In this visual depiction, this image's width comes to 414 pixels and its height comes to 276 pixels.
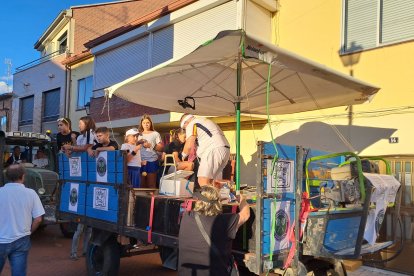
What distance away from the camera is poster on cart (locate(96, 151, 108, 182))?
5.49m

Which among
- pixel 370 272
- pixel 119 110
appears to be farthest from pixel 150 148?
pixel 119 110

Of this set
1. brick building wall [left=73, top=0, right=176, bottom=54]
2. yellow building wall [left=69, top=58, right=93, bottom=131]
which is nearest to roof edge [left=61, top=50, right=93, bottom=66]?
yellow building wall [left=69, top=58, right=93, bottom=131]

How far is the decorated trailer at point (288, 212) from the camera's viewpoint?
3689 mm

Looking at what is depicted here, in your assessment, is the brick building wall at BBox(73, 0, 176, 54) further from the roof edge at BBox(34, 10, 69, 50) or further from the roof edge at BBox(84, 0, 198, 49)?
the roof edge at BBox(84, 0, 198, 49)

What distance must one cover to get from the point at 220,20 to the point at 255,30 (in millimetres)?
1297

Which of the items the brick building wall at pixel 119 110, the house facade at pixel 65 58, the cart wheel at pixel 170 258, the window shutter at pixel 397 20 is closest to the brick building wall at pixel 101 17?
the house facade at pixel 65 58

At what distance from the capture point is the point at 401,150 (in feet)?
25.2

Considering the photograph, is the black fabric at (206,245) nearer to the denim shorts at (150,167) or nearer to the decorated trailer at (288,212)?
the decorated trailer at (288,212)

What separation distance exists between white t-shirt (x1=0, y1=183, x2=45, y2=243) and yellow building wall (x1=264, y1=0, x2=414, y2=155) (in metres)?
6.10

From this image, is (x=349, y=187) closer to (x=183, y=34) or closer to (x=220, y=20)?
(x=220, y=20)

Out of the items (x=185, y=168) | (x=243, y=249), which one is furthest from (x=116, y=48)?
(x=243, y=249)

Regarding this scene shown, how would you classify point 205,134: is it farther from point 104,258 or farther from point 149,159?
point 104,258

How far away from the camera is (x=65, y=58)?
827 inches

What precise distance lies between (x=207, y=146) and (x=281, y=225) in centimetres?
194
